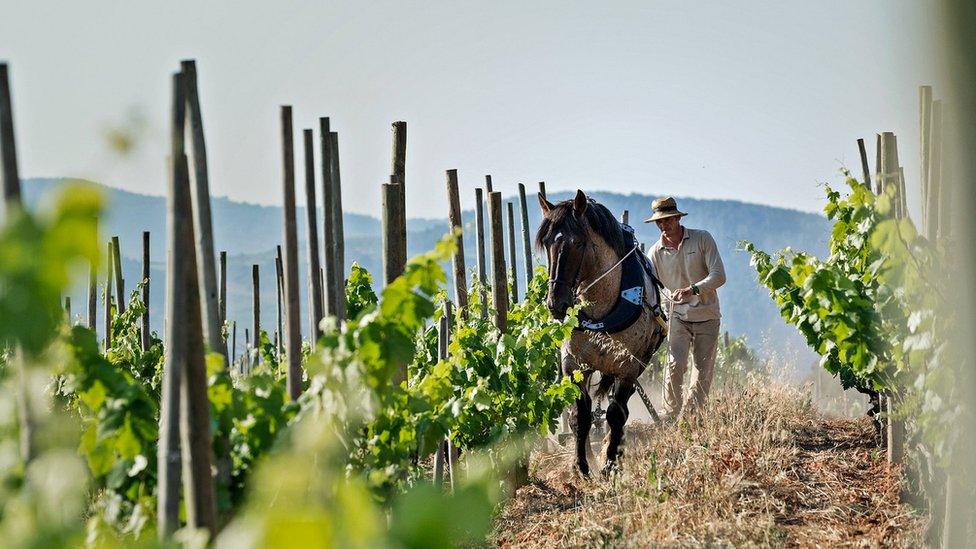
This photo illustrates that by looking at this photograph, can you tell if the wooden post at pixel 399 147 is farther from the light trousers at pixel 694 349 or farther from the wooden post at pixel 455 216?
the light trousers at pixel 694 349

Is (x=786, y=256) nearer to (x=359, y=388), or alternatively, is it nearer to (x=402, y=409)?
(x=402, y=409)

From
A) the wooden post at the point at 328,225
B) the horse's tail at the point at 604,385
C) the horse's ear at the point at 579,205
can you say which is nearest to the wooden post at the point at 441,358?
the horse's ear at the point at 579,205

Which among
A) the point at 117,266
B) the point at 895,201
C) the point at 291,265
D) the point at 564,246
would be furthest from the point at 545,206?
the point at 291,265

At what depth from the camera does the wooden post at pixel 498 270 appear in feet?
25.3

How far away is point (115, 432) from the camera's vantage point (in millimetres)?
3246

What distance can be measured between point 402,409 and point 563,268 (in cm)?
389

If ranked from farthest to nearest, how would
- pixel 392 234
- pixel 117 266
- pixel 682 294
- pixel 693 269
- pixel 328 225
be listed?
pixel 117 266
pixel 693 269
pixel 682 294
pixel 392 234
pixel 328 225

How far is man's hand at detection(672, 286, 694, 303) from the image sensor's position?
9180mm

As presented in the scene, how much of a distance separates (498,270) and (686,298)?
231 cm

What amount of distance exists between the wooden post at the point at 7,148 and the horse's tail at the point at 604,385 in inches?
239

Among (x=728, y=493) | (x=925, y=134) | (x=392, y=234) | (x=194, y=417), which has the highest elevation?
(x=925, y=134)

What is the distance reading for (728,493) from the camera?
658 cm

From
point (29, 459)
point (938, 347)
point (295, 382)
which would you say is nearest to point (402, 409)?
point (295, 382)

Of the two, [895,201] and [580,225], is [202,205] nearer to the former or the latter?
[895,201]
